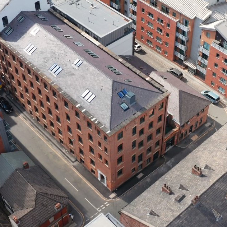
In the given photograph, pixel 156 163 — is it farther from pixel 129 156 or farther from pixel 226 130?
pixel 226 130

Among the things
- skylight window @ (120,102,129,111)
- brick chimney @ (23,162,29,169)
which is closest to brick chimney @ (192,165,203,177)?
skylight window @ (120,102,129,111)

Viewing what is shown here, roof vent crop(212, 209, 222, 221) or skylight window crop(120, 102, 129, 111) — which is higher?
skylight window crop(120, 102, 129, 111)

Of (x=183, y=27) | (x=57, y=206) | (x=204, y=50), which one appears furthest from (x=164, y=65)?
(x=57, y=206)

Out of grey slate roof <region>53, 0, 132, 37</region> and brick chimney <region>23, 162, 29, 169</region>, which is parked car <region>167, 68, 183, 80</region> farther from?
brick chimney <region>23, 162, 29, 169</region>

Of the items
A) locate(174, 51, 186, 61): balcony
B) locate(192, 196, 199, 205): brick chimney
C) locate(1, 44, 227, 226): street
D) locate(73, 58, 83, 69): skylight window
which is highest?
locate(73, 58, 83, 69): skylight window

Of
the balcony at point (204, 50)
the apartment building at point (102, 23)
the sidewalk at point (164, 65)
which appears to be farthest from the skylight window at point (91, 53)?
the sidewalk at point (164, 65)

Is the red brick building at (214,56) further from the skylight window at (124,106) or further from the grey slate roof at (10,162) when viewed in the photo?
the grey slate roof at (10,162)

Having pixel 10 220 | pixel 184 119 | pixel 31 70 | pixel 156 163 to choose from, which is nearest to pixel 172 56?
pixel 184 119
